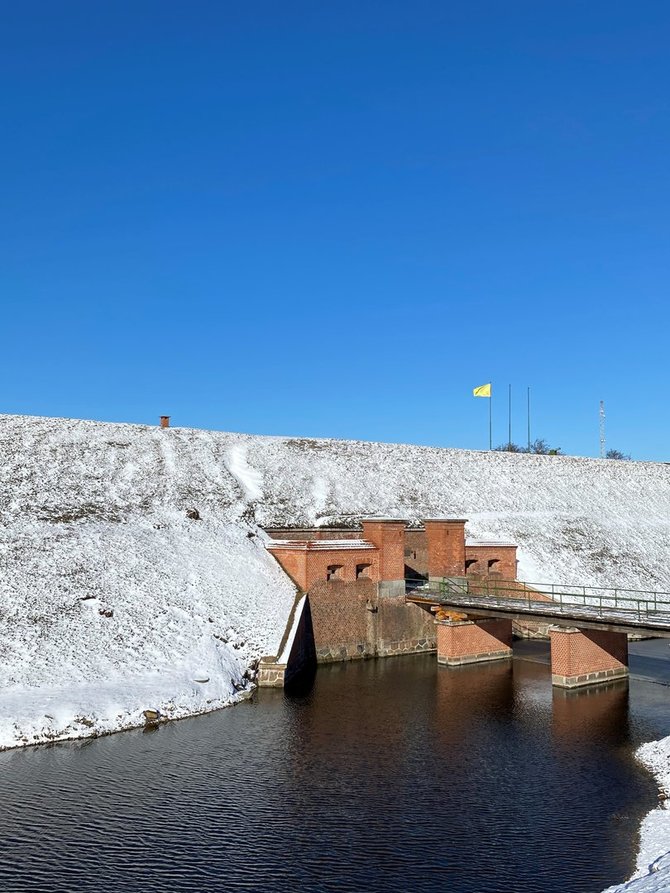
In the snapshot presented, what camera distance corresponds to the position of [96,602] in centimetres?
2656

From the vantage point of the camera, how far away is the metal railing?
24.4 meters

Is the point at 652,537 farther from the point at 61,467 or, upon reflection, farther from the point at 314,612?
the point at 61,467

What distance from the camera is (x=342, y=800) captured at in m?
15.6

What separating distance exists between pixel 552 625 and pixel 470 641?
11.7ft

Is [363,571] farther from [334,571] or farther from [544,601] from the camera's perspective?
[544,601]

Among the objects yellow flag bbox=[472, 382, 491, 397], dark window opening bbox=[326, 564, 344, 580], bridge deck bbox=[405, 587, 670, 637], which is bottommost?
bridge deck bbox=[405, 587, 670, 637]

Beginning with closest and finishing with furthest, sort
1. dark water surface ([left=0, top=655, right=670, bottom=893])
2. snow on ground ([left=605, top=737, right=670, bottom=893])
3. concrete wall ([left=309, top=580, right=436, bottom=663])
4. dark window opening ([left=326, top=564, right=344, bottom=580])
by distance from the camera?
snow on ground ([left=605, top=737, right=670, bottom=893]) < dark water surface ([left=0, top=655, right=670, bottom=893]) < concrete wall ([left=309, top=580, right=436, bottom=663]) < dark window opening ([left=326, top=564, right=344, bottom=580])

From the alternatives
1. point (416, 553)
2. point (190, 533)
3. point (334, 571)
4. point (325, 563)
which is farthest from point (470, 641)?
point (190, 533)

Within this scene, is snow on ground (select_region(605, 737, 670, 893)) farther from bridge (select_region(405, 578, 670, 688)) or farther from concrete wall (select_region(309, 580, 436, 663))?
concrete wall (select_region(309, 580, 436, 663))

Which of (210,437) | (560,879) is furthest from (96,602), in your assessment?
(210,437)

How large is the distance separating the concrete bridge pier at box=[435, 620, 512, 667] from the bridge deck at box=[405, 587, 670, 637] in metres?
0.73

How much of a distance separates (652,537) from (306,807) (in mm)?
39374

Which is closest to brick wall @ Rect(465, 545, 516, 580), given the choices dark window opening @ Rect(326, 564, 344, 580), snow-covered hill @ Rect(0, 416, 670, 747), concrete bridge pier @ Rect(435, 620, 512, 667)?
snow-covered hill @ Rect(0, 416, 670, 747)

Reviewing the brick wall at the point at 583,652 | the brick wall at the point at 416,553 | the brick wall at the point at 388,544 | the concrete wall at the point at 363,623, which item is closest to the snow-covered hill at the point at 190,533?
the concrete wall at the point at 363,623
